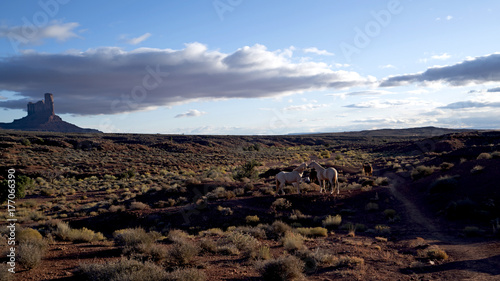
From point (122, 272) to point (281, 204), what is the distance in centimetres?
1062

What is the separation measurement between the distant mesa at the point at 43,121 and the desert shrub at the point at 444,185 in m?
188

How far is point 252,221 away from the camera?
1409cm

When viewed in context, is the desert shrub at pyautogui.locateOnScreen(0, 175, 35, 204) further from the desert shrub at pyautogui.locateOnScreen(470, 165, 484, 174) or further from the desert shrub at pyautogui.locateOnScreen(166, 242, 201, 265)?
the desert shrub at pyautogui.locateOnScreen(470, 165, 484, 174)

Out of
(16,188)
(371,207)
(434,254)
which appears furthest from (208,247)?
(16,188)

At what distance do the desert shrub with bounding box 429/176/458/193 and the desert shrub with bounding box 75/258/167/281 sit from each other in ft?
51.6

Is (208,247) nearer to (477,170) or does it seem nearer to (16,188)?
(477,170)

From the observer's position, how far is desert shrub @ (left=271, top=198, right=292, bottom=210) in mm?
15773

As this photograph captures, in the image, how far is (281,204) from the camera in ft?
52.4

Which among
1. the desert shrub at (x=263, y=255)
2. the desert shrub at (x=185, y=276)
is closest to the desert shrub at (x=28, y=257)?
the desert shrub at (x=185, y=276)

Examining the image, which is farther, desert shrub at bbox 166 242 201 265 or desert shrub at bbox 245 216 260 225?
desert shrub at bbox 245 216 260 225

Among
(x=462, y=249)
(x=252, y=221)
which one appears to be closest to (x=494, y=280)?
(x=462, y=249)

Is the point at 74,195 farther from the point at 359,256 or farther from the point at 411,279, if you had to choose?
the point at 411,279

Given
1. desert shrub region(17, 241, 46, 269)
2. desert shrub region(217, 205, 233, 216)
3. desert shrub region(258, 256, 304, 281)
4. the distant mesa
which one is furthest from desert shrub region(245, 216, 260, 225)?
the distant mesa

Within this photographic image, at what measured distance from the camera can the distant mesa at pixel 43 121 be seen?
17075 centimetres
